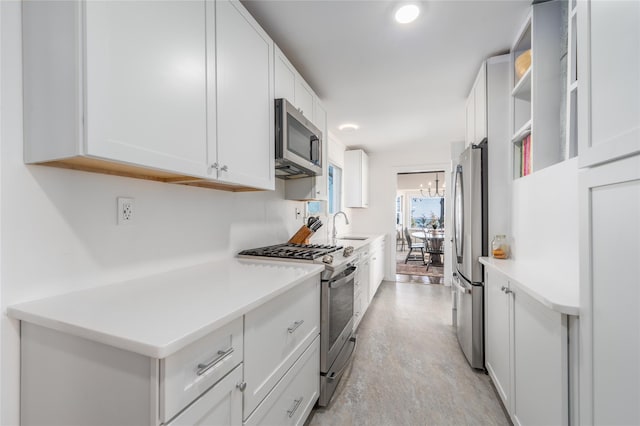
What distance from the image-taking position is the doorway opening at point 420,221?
237 inches

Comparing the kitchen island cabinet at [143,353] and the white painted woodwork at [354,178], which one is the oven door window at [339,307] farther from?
the white painted woodwork at [354,178]

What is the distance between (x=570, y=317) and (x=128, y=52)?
1775 mm

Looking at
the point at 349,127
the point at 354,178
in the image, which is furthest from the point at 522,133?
the point at 354,178

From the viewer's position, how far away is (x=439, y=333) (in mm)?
2688

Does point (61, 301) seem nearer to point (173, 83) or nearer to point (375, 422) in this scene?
point (173, 83)

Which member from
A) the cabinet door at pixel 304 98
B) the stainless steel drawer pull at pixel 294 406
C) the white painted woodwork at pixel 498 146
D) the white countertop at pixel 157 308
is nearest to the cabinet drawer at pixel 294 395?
the stainless steel drawer pull at pixel 294 406

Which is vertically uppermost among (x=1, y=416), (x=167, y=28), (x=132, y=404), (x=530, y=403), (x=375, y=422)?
(x=167, y=28)

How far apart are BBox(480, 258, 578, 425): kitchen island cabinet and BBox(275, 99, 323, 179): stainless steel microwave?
1442mm

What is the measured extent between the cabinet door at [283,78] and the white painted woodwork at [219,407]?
1581mm

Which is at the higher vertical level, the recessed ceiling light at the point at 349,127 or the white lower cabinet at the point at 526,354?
the recessed ceiling light at the point at 349,127

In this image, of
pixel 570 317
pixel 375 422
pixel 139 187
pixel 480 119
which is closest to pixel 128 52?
pixel 139 187

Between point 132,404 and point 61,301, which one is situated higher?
point 61,301

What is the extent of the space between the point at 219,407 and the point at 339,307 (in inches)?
43.5

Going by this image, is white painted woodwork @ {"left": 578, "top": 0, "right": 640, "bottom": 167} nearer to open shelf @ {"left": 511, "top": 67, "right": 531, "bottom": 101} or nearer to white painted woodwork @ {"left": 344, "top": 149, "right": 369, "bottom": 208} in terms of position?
open shelf @ {"left": 511, "top": 67, "right": 531, "bottom": 101}
